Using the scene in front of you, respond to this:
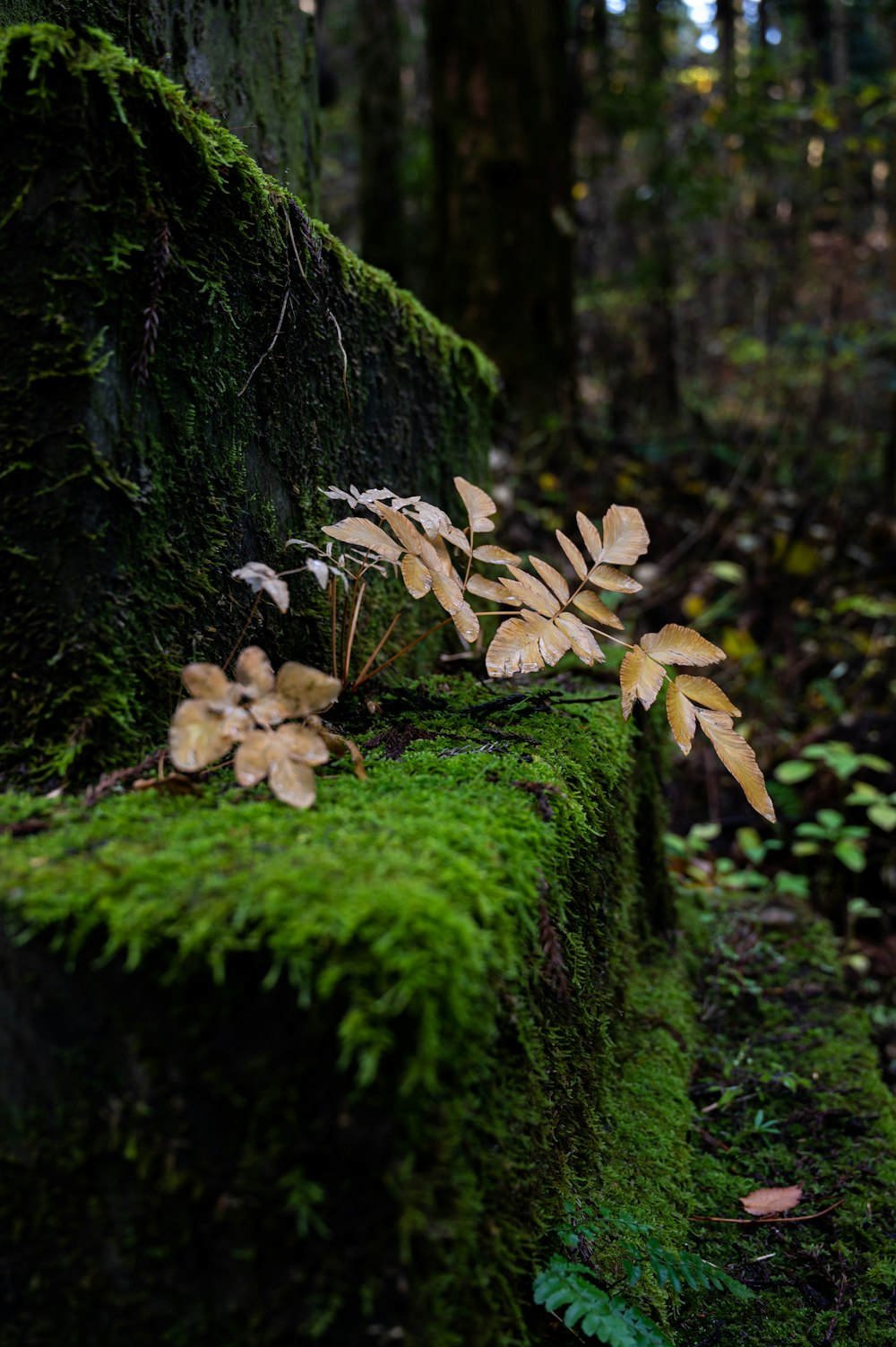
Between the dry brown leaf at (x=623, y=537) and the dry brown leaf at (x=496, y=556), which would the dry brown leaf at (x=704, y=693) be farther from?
the dry brown leaf at (x=496, y=556)

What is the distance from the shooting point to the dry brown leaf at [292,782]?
1.34 meters

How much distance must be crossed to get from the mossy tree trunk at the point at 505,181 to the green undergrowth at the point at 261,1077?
20.7 ft

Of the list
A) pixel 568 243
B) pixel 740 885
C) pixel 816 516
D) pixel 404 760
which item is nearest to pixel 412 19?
pixel 568 243

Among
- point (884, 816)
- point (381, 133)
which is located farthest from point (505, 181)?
point (884, 816)

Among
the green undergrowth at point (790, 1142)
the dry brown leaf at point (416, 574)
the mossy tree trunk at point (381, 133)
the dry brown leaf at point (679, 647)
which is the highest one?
the mossy tree trunk at point (381, 133)

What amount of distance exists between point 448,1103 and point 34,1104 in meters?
0.55

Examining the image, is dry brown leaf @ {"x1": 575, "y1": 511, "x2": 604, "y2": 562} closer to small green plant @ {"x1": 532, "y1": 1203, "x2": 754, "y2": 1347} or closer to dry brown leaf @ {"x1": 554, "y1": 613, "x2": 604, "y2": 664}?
dry brown leaf @ {"x1": 554, "y1": 613, "x2": 604, "y2": 664}

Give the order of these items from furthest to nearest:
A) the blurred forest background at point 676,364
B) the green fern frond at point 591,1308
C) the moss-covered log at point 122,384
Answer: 1. the blurred forest background at point 676,364
2. the moss-covered log at point 122,384
3. the green fern frond at point 591,1308

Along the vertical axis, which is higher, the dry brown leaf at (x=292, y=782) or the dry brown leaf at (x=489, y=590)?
the dry brown leaf at (x=489, y=590)

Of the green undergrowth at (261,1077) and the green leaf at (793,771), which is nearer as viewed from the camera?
the green undergrowth at (261,1077)

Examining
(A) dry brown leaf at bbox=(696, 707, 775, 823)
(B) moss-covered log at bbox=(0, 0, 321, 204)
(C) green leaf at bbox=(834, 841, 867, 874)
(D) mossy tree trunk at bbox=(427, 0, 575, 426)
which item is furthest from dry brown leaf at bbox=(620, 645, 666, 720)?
(D) mossy tree trunk at bbox=(427, 0, 575, 426)

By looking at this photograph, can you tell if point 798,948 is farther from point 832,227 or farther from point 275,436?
point 832,227

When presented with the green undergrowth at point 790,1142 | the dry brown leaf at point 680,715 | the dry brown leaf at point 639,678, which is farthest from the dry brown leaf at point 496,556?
the green undergrowth at point 790,1142

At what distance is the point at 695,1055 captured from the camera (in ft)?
8.77
